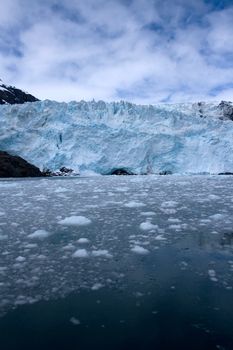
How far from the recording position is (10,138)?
28141 millimetres

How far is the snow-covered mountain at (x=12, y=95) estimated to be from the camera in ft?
196

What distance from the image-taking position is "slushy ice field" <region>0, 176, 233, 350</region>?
191cm

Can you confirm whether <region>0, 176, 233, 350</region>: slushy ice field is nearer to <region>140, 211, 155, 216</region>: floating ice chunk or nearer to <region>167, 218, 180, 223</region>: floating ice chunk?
<region>167, 218, 180, 223</region>: floating ice chunk

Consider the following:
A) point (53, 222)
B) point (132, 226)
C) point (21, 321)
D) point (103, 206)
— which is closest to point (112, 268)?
point (21, 321)

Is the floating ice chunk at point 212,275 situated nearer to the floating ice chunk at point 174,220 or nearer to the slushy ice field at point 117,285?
the slushy ice field at point 117,285

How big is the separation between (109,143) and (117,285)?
2550 centimetres

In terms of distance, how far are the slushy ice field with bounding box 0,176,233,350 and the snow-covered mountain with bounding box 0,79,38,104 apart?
187 feet

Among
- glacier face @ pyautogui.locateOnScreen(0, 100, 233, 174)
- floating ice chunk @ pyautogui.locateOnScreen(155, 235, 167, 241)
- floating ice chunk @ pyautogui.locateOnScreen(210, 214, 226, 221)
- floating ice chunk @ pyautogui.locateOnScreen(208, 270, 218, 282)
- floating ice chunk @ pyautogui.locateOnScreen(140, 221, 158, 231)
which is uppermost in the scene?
glacier face @ pyautogui.locateOnScreen(0, 100, 233, 174)

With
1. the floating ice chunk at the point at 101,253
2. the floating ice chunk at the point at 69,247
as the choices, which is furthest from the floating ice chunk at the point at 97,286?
the floating ice chunk at the point at 69,247

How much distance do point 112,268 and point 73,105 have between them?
90.5ft

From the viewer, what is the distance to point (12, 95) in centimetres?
6319

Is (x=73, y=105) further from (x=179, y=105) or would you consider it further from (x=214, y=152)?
(x=179, y=105)

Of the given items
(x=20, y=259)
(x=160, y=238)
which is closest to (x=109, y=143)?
(x=160, y=238)

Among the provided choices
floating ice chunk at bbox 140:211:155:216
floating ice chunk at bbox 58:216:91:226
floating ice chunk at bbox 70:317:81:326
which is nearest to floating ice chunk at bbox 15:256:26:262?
floating ice chunk at bbox 70:317:81:326
